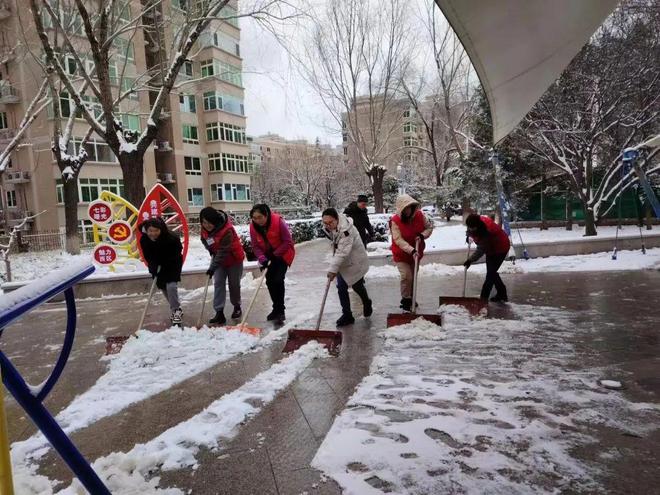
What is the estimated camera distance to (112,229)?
444 inches

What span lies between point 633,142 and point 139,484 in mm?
18645

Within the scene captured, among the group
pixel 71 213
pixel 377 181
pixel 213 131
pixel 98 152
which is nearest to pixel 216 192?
pixel 213 131

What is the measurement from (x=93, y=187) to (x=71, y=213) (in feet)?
33.1

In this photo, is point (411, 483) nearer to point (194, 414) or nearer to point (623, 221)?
point (194, 414)

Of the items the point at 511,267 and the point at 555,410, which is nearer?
the point at 555,410

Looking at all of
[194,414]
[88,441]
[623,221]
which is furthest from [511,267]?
[623,221]

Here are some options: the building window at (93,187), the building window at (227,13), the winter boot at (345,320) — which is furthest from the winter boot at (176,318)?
the building window at (93,187)

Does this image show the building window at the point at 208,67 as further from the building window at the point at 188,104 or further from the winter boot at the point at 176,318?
the winter boot at the point at 176,318

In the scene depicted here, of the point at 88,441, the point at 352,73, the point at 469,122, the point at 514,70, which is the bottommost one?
the point at 88,441

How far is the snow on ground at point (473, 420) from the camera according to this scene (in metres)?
2.58

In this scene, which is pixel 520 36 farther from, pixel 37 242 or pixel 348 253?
pixel 37 242

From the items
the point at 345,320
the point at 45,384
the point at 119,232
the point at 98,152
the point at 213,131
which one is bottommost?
the point at 345,320

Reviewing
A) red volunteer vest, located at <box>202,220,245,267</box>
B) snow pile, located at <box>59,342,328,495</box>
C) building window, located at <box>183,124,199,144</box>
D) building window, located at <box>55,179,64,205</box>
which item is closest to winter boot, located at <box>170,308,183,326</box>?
red volunteer vest, located at <box>202,220,245,267</box>

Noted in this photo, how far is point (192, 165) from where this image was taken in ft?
117
